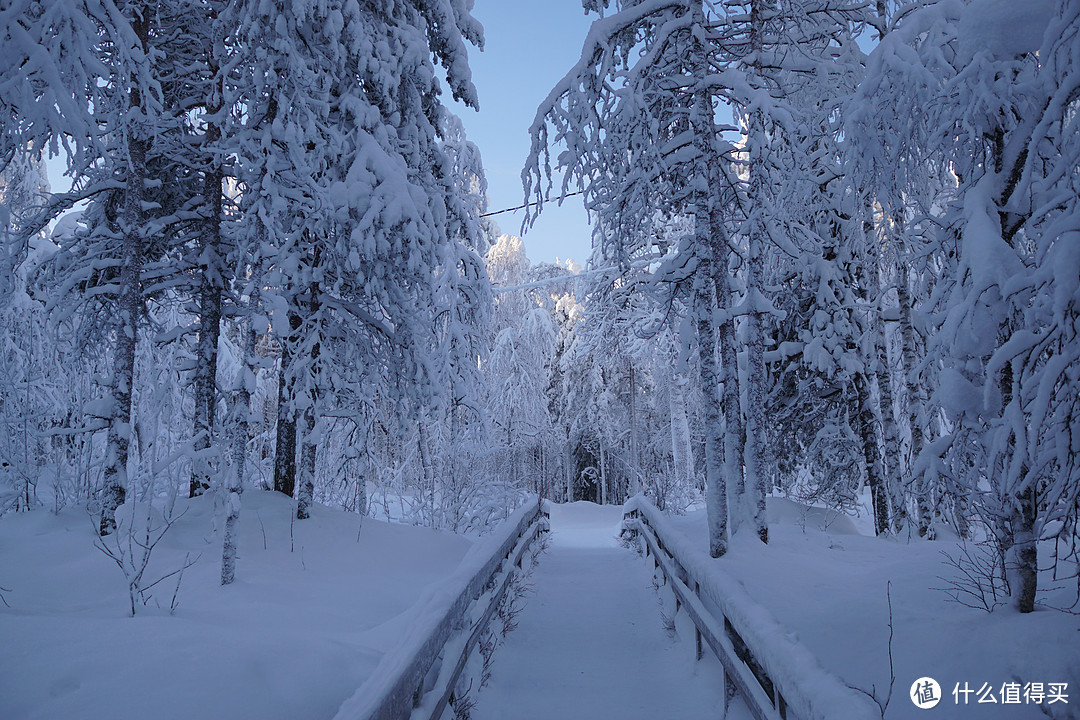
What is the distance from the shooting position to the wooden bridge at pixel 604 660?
2.54m

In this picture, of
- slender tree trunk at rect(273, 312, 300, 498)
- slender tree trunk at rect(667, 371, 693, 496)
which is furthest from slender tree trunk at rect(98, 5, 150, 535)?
slender tree trunk at rect(667, 371, 693, 496)

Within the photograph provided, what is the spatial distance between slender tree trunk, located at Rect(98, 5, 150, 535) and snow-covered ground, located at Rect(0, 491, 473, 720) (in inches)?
24.0

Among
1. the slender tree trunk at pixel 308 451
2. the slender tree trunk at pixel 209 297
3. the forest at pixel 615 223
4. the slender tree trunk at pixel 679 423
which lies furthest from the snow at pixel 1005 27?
the slender tree trunk at pixel 679 423

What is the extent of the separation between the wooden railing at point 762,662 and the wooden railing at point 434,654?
1.68 meters

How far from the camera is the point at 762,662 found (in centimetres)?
289

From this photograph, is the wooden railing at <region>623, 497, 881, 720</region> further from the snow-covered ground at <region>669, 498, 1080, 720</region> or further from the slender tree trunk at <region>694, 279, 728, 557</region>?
the slender tree trunk at <region>694, 279, 728, 557</region>

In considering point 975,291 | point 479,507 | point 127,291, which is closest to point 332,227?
point 127,291

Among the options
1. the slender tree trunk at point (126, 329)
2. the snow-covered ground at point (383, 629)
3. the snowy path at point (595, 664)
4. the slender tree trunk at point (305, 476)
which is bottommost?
the snowy path at point (595, 664)

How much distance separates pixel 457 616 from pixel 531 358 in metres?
26.1

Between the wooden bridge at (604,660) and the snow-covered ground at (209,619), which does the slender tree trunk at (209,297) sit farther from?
the wooden bridge at (604,660)

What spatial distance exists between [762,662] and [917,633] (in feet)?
4.31

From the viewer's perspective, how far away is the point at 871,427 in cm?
1025

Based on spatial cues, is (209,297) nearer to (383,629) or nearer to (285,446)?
(285,446)

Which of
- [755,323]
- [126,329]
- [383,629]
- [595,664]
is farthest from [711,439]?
[126,329]
